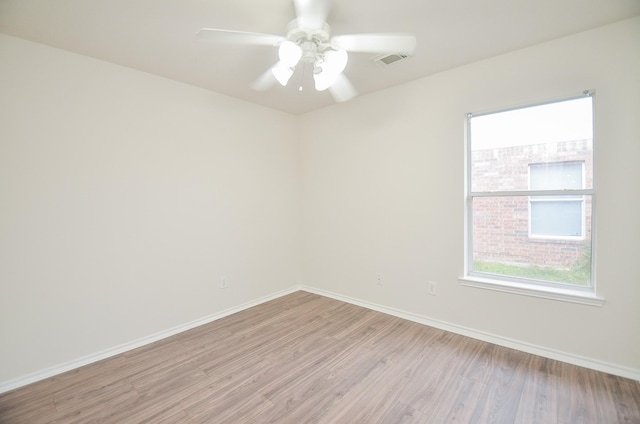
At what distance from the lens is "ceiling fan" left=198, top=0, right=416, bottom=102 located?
1.62 meters

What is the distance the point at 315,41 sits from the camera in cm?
181

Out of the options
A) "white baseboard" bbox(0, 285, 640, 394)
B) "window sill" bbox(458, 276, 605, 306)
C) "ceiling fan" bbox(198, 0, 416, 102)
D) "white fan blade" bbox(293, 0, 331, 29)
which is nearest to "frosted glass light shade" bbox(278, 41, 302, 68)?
"ceiling fan" bbox(198, 0, 416, 102)

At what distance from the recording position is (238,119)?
3.41 metres

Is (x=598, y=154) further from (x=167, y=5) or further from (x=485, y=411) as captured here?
(x=167, y=5)

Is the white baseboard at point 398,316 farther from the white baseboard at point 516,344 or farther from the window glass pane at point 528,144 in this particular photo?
the window glass pane at point 528,144

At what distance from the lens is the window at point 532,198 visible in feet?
7.43

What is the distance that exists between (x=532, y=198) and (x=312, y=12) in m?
2.31

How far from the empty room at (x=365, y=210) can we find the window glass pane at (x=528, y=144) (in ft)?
0.05

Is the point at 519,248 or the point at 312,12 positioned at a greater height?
the point at 312,12

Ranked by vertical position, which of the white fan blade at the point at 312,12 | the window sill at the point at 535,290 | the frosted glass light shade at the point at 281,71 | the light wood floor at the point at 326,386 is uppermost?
the white fan blade at the point at 312,12

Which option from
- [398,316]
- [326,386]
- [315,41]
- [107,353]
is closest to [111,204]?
[107,353]

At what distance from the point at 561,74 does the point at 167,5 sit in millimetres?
2899

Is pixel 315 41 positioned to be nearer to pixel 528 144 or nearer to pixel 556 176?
pixel 528 144

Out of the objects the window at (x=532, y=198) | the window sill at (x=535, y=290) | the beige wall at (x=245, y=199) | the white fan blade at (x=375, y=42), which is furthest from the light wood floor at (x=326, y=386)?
the white fan blade at (x=375, y=42)
